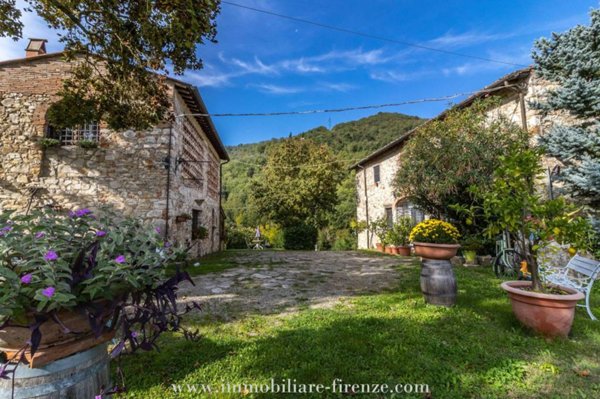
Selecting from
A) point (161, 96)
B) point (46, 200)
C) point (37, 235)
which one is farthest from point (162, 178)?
point (37, 235)

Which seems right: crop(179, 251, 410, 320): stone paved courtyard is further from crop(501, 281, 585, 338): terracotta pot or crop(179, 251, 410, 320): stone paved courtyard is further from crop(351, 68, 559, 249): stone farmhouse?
crop(351, 68, 559, 249): stone farmhouse

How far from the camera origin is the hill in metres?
30.5

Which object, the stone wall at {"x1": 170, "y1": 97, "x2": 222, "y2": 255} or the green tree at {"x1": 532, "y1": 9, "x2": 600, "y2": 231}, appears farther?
the stone wall at {"x1": 170, "y1": 97, "x2": 222, "y2": 255}

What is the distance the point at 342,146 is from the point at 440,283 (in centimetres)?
3216

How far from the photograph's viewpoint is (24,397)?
90 centimetres

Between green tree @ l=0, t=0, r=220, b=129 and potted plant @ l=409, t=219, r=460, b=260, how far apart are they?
4099mm

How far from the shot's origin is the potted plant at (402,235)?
35.2ft

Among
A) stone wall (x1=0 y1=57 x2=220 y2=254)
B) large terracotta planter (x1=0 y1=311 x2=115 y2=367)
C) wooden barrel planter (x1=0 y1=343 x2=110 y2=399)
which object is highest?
stone wall (x1=0 y1=57 x2=220 y2=254)

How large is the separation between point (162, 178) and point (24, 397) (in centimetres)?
684

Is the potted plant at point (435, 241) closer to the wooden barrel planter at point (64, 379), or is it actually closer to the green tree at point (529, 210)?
the green tree at point (529, 210)

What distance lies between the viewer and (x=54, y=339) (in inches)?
36.8

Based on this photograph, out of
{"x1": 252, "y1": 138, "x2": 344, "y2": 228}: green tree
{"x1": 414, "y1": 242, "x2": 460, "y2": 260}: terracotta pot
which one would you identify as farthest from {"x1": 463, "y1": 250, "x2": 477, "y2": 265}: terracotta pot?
{"x1": 252, "y1": 138, "x2": 344, "y2": 228}: green tree

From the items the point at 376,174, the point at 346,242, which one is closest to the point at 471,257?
the point at 376,174

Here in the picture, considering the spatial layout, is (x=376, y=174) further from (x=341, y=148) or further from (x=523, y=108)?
(x=341, y=148)
